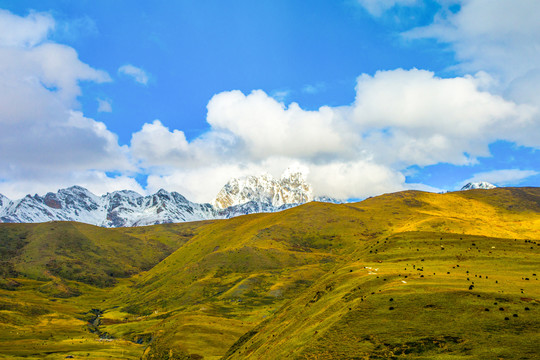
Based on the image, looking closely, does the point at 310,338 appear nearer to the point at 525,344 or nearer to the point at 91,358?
the point at 525,344

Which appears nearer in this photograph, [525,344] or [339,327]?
[525,344]

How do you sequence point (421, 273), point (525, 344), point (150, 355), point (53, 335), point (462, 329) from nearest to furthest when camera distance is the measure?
point (525, 344), point (462, 329), point (421, 273), point (150, 355), point (53, 335)

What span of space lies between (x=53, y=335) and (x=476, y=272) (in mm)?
191753

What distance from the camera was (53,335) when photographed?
18212cm

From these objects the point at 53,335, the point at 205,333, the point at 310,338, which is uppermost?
the point at 310,338

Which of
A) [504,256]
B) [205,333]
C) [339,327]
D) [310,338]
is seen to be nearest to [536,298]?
[339,327]

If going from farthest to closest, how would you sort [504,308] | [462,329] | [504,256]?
Answer: [504,256] → [504,308] → [462,329]

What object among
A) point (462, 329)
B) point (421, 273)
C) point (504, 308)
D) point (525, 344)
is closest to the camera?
point (525, 344)

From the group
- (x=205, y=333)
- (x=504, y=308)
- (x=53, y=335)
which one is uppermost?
(x=504, y=308)

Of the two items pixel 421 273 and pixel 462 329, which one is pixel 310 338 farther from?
pixel 421 273

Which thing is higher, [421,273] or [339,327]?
[421,273]

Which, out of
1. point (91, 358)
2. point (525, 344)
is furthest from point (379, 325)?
point (91, 358)

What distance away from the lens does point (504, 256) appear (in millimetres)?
85500

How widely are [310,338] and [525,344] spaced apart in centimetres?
2450
